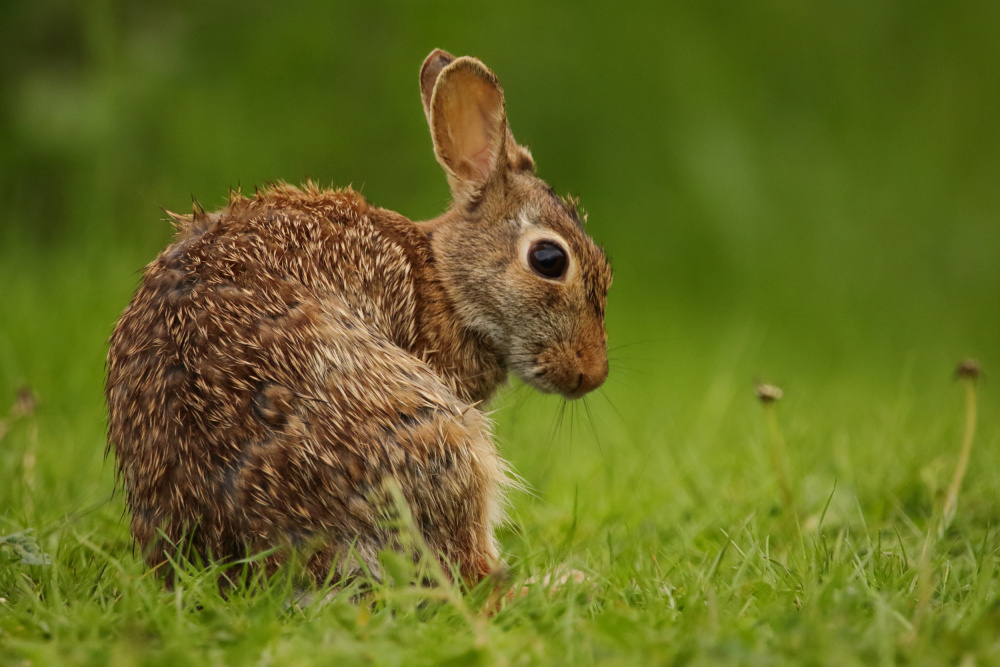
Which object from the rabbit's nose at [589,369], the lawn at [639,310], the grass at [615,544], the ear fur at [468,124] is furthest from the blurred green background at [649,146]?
the ear fur at [468,124]

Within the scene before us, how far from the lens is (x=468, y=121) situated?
461 centimetres

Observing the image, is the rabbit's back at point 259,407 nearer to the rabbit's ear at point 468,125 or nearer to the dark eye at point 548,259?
the dark eye at point 548,259

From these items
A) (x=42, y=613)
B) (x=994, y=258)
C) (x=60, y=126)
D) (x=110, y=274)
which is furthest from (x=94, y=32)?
(x=994, y=258)

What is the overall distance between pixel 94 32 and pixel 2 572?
5662mm

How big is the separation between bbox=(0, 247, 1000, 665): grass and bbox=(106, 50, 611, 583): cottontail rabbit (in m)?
0.21

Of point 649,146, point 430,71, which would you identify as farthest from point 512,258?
point 649,146

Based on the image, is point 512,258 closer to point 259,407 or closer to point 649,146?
point 259,407

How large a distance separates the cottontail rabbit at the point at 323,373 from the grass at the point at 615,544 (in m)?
0.21

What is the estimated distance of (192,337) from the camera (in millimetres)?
3400

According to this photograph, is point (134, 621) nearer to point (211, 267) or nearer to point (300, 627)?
point (300, 627)

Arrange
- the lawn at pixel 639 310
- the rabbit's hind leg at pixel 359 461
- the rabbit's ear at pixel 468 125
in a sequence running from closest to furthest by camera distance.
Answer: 1. the lawn at pixel 639 310
2. the rabbit's hind leg at pixel 359 461
3. the rabbit's ear at pixel 468 125

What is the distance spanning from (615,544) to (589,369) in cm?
71

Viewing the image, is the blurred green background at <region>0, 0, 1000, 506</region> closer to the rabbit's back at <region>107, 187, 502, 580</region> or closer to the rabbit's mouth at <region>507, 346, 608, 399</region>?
the rabbit's mouth at <region>507, 346, 608, 399</region>

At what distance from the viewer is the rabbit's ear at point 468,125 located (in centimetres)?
441
